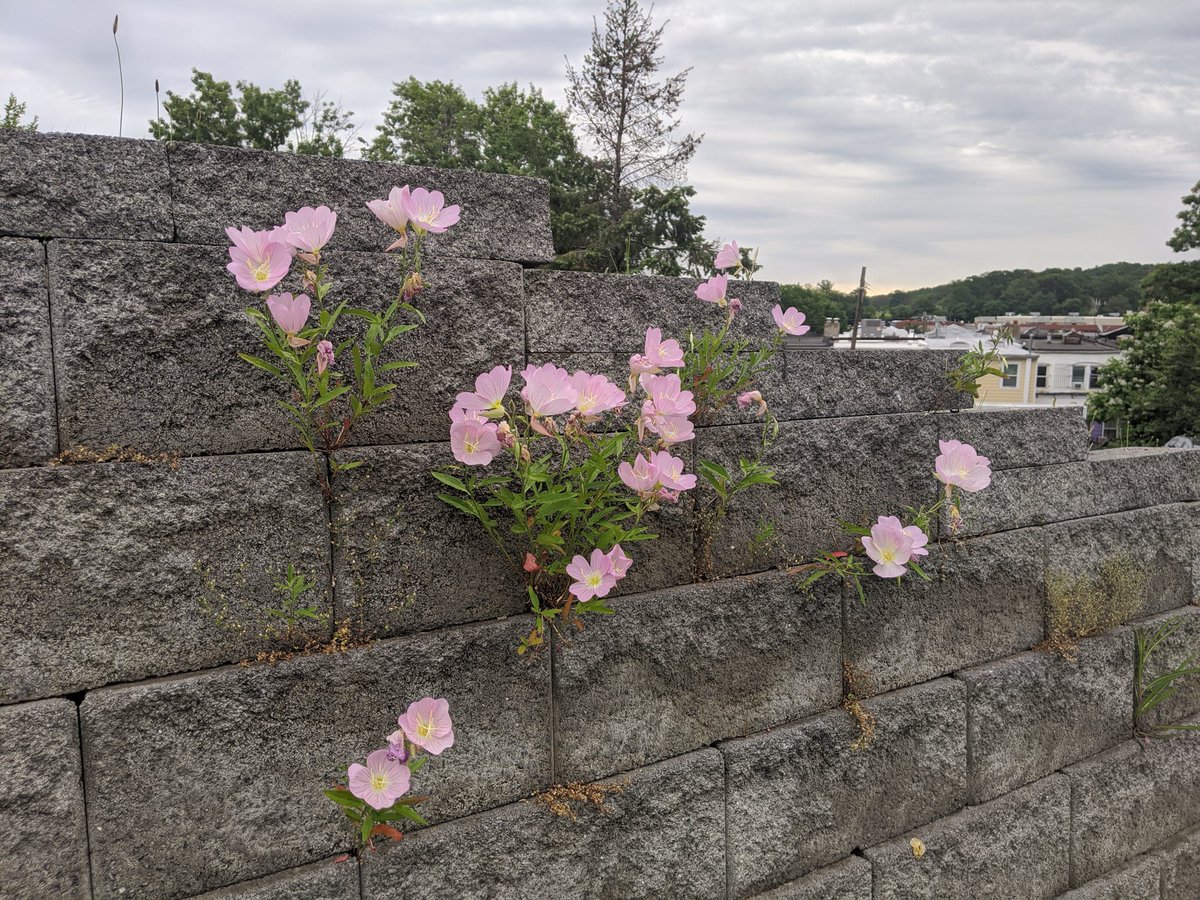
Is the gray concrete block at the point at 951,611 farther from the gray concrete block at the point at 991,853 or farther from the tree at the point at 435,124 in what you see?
the tree at the point at 435,124

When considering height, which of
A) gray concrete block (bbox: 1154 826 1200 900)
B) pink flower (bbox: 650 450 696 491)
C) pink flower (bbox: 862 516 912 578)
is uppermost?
pink flower (bbox: 650 450 696 491)

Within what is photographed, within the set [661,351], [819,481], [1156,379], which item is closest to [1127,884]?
[819,481]

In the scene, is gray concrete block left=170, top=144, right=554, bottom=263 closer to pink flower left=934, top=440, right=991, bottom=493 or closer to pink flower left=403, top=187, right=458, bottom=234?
pink flower left=403, top=187, right=458, bottom=234

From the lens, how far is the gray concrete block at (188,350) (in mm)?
1609

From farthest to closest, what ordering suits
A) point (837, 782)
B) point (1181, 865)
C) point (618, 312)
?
point (1181, 865) → point (837, 782) → point (618, 312)

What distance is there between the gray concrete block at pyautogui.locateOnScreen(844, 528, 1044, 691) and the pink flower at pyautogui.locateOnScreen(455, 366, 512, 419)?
134cm

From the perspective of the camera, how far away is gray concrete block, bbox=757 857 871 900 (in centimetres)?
239

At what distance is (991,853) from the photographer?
2.84 metres

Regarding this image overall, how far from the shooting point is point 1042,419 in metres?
3.09

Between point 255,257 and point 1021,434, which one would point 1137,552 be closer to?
point 1021,434

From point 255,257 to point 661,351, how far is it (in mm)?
952

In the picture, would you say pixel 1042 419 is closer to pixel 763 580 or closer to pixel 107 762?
pixel 763 580

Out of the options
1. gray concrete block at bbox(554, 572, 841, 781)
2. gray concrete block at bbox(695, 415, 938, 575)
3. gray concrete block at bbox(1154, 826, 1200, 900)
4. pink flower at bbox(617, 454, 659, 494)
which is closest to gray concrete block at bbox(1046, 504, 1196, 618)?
gray concrete block at bbox(695, 415, 938, 575)

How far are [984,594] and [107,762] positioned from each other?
261 centimetres
